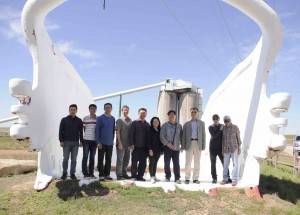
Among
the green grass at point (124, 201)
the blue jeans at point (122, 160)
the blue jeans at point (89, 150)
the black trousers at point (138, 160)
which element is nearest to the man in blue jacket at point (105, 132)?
the blue jeans at point (89, 150)

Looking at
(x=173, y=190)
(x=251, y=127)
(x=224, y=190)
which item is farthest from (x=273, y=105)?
(x=173, y=190)

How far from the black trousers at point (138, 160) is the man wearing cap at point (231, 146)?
5.69 feet

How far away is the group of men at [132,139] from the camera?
6707mm

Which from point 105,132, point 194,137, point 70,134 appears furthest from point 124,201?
point 194,137

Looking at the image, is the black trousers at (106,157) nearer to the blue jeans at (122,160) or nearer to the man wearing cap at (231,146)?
the blue jeans at (122,160)

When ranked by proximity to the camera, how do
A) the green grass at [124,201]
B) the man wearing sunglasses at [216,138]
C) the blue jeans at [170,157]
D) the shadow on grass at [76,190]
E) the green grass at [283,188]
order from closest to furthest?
the green grass at [124,201] < the shadow on grass at [76,190] < the blue jeans at [170,157] < the green grass at [283,188] < the man wearing sunglasses at [216,138]

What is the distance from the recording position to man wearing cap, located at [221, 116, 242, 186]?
6.99 meters

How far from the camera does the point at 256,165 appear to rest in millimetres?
6855

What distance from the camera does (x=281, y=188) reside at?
7.68 meters

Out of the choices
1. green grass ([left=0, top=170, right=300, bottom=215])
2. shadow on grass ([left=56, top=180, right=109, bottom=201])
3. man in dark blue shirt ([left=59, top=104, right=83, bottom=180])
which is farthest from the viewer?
man in dark blue shirt ([left=59, top=104, right=83, bottom=180])

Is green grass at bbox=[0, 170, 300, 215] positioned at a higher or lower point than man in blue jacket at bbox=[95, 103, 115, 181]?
lower

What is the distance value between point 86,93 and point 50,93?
82.3 inches

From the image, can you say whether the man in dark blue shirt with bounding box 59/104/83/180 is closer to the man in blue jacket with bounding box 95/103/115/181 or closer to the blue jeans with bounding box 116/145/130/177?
the man in blue jacket with bounding box 95/103/115/181

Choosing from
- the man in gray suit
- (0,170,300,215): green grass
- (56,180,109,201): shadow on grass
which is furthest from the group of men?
(0,170,300,215): green grass
